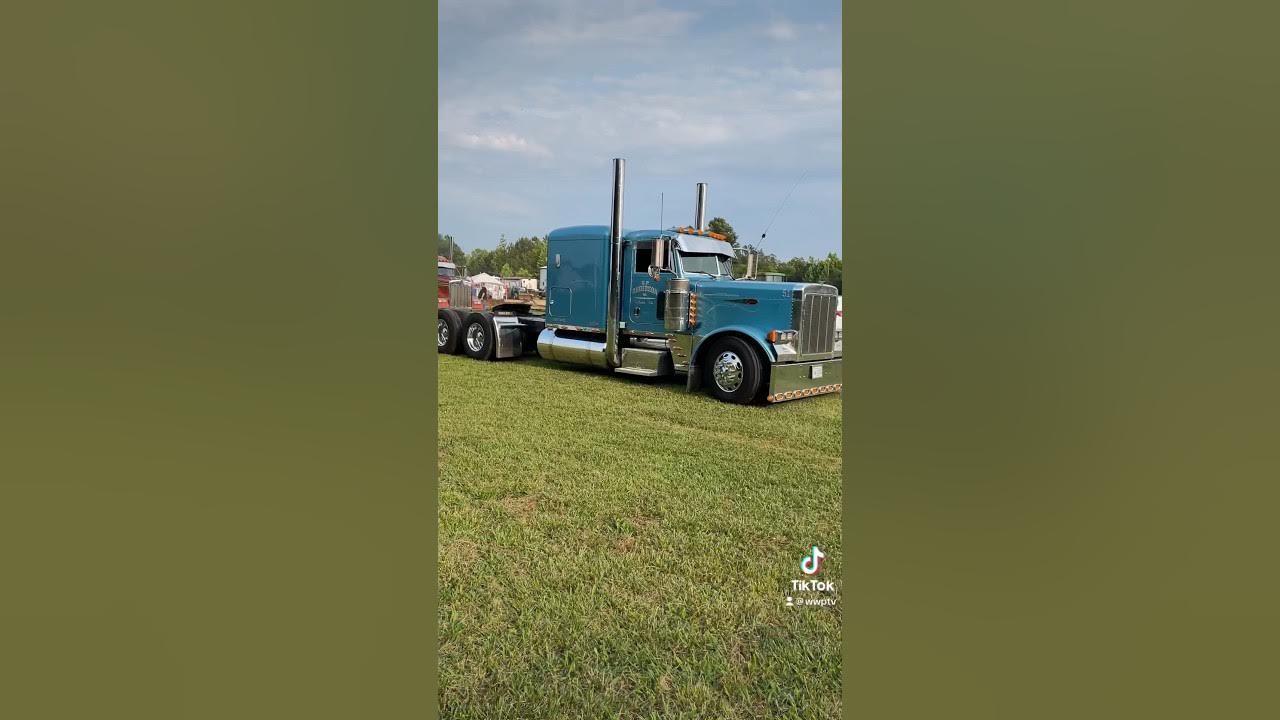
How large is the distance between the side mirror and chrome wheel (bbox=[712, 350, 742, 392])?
46.8 inches

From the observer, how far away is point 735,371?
591 centimetres

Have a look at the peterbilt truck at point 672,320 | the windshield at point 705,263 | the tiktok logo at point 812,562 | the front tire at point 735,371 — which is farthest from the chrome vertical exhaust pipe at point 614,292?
the tiktok logo at point 812,562

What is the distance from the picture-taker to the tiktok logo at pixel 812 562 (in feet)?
8.23

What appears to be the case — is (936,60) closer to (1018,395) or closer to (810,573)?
(1018,395)

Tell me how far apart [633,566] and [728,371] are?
3565mm

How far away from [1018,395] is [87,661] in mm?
1451

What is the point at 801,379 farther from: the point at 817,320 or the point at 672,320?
the point at 672,320

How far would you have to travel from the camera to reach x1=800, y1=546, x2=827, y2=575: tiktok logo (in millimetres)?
2510

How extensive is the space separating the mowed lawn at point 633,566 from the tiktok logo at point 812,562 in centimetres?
3

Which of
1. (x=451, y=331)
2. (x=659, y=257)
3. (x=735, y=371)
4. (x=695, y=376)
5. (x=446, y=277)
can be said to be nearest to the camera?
(x=735, y=371)

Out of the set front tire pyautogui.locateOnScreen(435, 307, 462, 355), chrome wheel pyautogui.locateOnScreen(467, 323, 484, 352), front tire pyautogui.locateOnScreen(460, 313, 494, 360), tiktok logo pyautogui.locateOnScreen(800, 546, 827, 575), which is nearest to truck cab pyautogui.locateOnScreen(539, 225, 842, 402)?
front tire pyautogui.locateOnScreen(460, 313, 494, 360)

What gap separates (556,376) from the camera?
23.4ft

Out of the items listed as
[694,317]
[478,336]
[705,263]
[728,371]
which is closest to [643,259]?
[705,263]

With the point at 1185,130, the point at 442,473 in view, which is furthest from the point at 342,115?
the point at 442,473
